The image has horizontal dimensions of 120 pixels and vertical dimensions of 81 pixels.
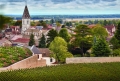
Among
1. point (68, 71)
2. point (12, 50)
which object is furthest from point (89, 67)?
point (12, 50)

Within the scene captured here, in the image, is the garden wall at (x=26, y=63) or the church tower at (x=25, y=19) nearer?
the garden wall at (x=26, y=63)

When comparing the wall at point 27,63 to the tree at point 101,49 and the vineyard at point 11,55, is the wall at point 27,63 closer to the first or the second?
the vineyard at point 11,55

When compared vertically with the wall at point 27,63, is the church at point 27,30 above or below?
below

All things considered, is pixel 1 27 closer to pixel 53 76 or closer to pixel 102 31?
pixel 53 76

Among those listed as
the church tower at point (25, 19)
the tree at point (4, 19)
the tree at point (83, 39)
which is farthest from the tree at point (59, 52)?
the church tower at point (25, 19)

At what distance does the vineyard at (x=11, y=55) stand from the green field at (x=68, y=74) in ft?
11.8

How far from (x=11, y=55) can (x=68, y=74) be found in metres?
5.19

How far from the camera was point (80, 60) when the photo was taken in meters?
12.8

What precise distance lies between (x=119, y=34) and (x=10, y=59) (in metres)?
16.7

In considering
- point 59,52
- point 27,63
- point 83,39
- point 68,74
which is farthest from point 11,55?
point 83,39

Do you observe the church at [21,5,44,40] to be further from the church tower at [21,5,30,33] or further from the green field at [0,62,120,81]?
the green field at [0,62,120,81]

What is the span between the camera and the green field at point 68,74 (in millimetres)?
8039

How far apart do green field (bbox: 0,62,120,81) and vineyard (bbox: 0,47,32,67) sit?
142 inches

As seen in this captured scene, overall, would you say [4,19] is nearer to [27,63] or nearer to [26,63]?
[26,63]
